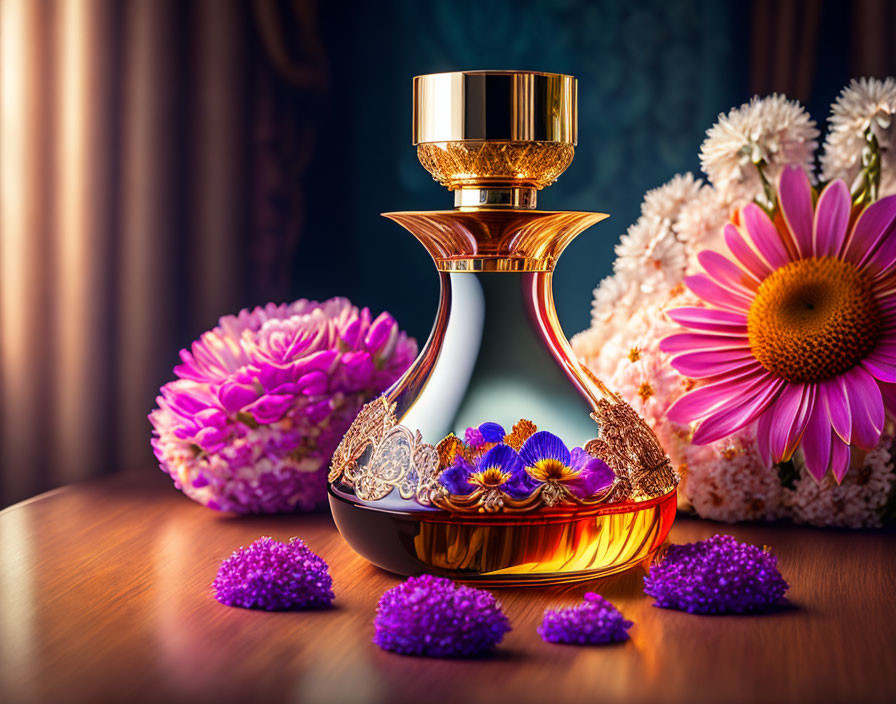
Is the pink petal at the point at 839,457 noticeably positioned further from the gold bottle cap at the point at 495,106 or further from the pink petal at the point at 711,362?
the gold bottle cap at the point at 495,106

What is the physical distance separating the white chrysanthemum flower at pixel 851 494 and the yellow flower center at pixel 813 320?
10 cm

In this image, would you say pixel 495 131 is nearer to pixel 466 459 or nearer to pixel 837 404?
pixel 466 459

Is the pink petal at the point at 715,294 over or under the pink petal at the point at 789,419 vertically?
over

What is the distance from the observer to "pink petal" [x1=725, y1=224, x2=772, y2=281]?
816 mm

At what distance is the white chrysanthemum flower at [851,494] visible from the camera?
2.70 ft

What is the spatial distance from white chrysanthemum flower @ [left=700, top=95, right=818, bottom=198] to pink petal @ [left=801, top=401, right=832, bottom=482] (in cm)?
20

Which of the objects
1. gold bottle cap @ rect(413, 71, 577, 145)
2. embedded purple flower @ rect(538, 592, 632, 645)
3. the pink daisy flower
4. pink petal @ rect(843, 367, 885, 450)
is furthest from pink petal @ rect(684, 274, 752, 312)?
embedded purple flower @ rect(538, 592, 632, 645)

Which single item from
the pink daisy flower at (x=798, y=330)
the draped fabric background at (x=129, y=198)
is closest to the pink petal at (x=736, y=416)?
the pink daisy flower at (x=798, y=330)

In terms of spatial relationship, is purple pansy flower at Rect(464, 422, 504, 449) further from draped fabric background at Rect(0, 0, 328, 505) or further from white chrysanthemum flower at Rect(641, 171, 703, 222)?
draped fabric background at Rect(0, 0, 328, 505)

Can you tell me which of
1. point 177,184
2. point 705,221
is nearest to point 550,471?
point 705,221

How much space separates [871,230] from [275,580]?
0.48m

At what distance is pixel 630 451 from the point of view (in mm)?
679

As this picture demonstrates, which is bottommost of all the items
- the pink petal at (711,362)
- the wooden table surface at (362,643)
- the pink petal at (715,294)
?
the wooden table surface at (362,643)

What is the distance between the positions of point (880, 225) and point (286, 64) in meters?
0.84
